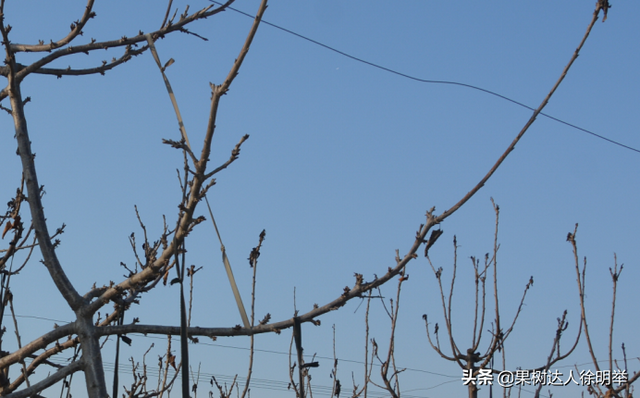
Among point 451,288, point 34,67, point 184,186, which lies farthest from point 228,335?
point 34,67

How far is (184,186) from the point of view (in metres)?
3.14

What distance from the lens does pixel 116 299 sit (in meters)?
3.73

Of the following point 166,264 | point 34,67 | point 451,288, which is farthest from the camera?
point 451,288

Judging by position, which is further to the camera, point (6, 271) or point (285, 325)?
point (6, 271)

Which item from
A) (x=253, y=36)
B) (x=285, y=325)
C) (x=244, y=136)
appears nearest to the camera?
(x=253, y=36)

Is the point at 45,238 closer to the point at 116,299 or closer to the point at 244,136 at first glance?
the point at 116,299

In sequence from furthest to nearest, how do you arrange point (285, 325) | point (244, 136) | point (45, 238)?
1. point (45, 238)
2. point (285, 325)
3. point (244, 136)

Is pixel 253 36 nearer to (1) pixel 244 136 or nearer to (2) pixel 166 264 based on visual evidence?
(1) pixel 244 136

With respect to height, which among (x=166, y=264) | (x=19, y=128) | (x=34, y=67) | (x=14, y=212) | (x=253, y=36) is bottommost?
(x=166, y=264)

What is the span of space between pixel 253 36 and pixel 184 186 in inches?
45.2

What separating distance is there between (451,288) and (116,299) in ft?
8.21

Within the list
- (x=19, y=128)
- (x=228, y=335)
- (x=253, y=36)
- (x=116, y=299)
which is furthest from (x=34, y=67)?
(x=253, y=36)

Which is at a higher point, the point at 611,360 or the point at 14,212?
the point at 14,212

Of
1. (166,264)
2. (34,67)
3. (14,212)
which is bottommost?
(166,264)
